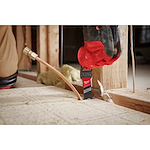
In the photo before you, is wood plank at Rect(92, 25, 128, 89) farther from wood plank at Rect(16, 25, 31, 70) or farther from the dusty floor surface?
wood plank at Rect(16, 25, 31, 70)

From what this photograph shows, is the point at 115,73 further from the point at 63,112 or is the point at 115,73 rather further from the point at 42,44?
the point at 42,44

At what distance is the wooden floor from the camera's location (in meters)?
0.77

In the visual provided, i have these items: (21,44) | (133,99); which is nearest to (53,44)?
(21,44)

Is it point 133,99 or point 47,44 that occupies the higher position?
point 47,44

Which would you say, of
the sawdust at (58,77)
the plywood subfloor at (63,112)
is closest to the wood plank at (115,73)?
the plywood subfloor at (63,112)

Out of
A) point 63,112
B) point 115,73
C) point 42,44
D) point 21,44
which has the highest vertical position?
point 21,44

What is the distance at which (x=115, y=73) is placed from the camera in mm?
1277

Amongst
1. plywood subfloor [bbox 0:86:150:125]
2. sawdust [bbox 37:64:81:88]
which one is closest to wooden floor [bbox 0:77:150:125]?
plywood subfloor [bbox 0:86:150:125]

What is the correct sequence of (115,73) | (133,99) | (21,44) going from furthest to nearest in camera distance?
(21,44) → (115,73) → (133,99)

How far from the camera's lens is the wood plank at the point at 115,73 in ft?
4.08
